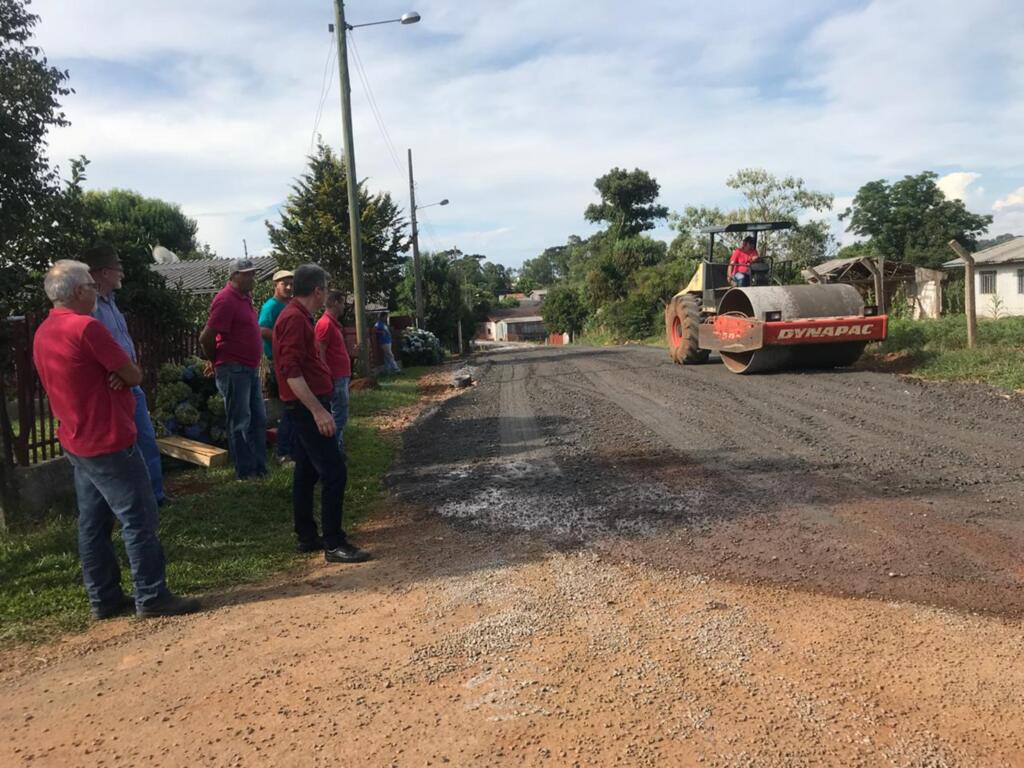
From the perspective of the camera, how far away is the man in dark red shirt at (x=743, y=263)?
41.1 ft

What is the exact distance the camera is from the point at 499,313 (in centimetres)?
9212

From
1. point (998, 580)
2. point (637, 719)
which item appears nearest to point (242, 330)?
point (637, 719)

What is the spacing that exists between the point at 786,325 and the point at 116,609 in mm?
9218

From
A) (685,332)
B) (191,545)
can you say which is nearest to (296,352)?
(191,545)

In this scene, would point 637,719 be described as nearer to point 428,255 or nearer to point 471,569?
point 471,569

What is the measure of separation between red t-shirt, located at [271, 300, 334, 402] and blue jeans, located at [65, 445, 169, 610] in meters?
0.92

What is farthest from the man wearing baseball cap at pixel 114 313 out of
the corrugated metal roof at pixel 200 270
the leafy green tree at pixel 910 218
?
the leafy green tree at pixel 910 218

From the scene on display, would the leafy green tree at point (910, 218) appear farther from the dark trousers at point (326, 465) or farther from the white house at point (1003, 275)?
the dark trousers at point (326, 465)

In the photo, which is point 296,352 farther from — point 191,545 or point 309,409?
point 191,545

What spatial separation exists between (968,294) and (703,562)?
9.74 m

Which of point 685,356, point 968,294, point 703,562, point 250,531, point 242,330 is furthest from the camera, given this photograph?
point 685,356

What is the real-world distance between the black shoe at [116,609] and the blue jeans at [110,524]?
1 centimetres

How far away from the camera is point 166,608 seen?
3.74 meters

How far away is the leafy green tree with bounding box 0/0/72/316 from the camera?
17.0 feet
